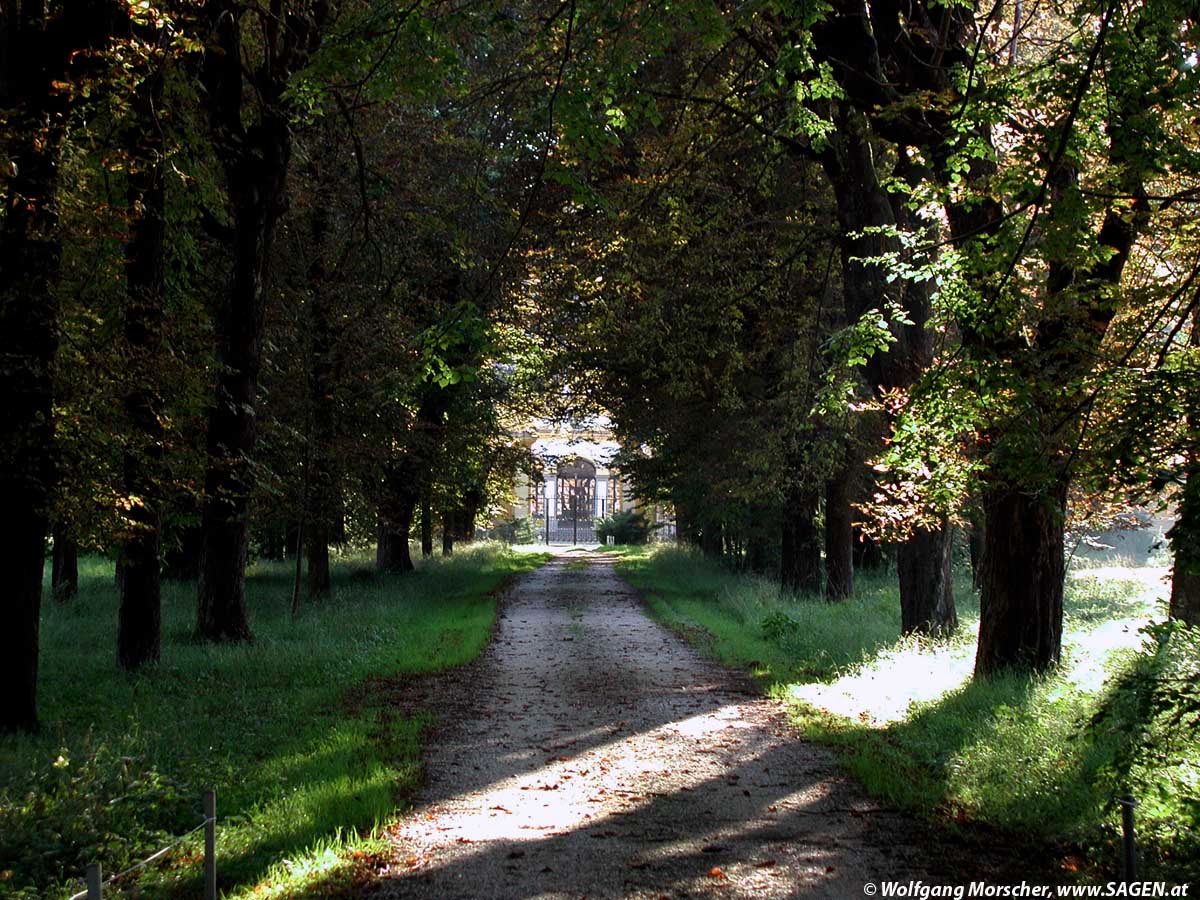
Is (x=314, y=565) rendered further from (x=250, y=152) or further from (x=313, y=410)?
(x=250, y=152)

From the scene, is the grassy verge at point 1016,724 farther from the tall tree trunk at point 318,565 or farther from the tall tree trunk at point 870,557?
the tall tree trunk at point 870,557

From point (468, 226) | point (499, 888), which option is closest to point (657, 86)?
point (468, 226)

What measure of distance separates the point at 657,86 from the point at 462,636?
30.1ft

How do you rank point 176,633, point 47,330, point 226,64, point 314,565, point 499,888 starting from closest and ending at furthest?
point 499,888, point 47,330, point 226,64, point 176,633, point 314,565

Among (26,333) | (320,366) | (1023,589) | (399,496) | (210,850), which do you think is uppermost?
(320,366)

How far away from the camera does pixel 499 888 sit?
562 cm

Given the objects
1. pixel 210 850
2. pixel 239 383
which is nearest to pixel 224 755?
pixel 210 850

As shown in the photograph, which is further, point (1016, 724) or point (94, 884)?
point (1016, 724)

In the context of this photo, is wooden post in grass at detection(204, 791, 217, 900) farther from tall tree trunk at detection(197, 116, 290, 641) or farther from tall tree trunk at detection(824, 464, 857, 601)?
tall tree trunk at detection(824, 464, 857, 601)

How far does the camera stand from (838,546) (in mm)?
22328

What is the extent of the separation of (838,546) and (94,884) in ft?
65.8

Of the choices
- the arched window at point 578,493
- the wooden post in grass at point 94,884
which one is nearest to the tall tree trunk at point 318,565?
the wooden post in grass at point 94,884

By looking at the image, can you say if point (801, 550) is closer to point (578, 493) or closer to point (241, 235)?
point (241, 235)

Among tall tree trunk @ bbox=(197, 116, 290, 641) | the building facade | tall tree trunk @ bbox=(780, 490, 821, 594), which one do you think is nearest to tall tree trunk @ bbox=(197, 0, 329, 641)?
tall tree trunk @ bbox=(197, 116, 290, 641)
